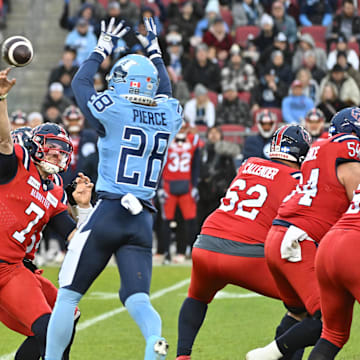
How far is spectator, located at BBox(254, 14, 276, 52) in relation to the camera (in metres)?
16.8

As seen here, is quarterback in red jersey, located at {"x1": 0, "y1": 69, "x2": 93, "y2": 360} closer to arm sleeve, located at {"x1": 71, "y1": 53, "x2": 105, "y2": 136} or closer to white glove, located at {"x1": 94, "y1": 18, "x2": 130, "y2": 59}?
arm sleeve, located at {"x1": 71, "y1": 53, "x2": 105, "y2": 136}

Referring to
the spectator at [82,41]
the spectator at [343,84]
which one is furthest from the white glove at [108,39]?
the spectator at [82,41]

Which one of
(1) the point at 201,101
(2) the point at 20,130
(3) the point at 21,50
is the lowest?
(1) the point at 201,101

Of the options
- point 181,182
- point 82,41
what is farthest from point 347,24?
point 181,182

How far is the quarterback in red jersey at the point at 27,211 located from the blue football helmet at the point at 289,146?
1416 mm

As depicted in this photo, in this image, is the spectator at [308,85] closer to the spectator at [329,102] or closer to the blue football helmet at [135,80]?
the spectator at [329,102]

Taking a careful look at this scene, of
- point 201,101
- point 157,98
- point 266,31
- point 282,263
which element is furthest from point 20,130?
point 266,31

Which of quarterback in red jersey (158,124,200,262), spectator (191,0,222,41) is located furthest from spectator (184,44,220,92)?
quarterback in red jersey (158,124,200,262)

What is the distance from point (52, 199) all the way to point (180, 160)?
7.37 meters

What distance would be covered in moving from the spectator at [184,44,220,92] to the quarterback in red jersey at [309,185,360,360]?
11632mm

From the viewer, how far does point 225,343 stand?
6.96 metres

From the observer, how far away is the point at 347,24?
17.2 m

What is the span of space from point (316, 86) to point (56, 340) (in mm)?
11400

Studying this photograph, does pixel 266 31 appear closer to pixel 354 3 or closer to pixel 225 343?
pixel 354 3
